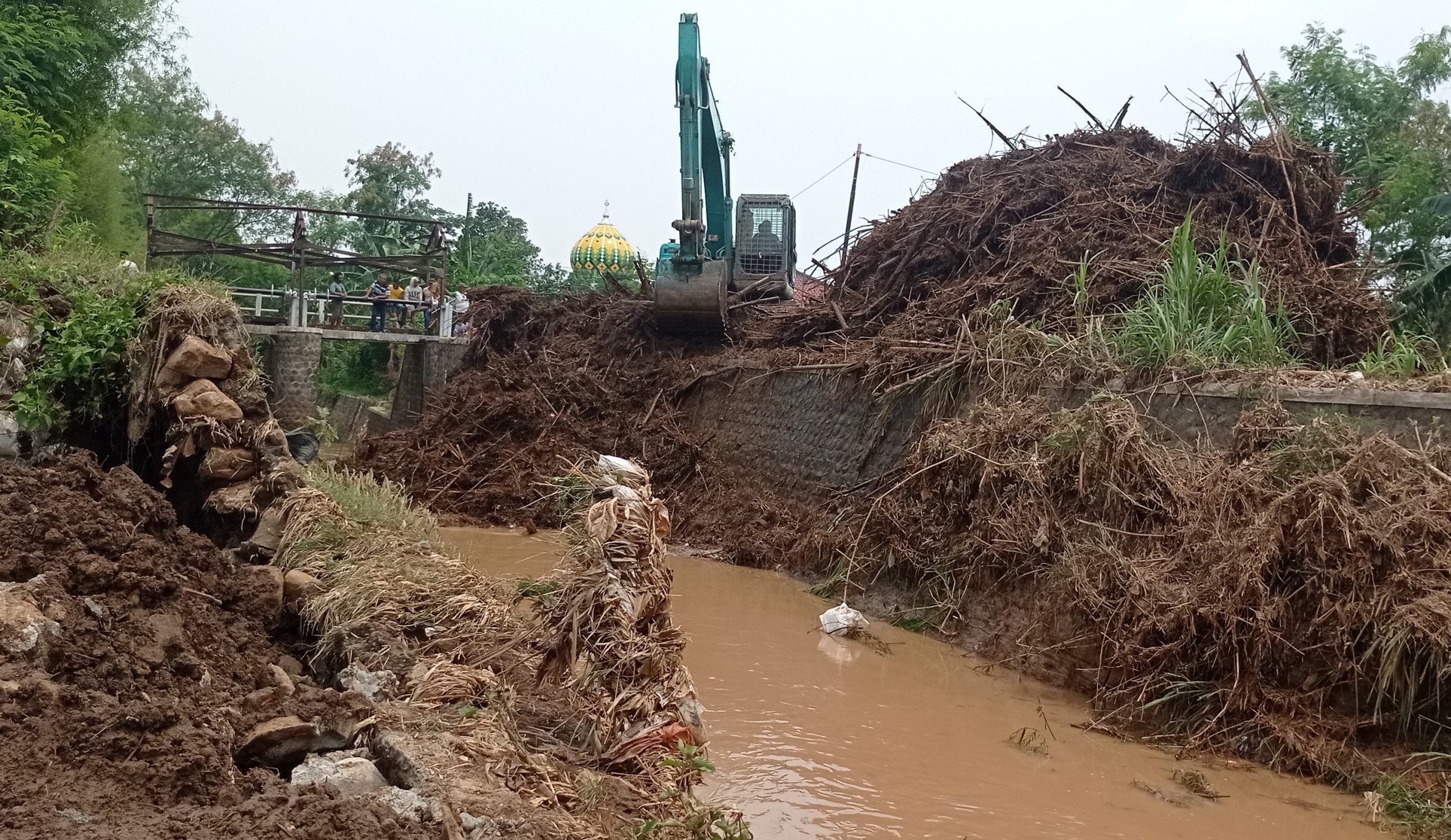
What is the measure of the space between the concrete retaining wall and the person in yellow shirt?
21.3 ft

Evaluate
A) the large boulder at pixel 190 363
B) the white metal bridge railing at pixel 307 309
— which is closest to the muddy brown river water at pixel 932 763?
the large boulder at pixel 190 363

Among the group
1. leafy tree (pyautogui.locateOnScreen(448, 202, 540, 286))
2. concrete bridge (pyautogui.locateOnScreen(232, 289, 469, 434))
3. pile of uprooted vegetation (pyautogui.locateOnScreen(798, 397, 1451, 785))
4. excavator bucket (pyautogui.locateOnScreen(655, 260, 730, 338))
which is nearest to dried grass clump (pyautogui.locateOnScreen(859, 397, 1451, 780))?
pile of uprooted vegetation (pyautogui.locateOnScreen(798, 397, 1451, 785))

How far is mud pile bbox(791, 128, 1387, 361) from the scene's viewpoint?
30.1ft

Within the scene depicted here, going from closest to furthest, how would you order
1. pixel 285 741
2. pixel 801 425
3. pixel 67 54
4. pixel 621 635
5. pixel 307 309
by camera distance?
pixel 285 741
pixel 621 635
pixel 801 425
pixel 67 54
pixel 307 309

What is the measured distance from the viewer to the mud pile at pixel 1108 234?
30.1 ft

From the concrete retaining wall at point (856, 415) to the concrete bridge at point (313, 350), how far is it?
16.2 feet

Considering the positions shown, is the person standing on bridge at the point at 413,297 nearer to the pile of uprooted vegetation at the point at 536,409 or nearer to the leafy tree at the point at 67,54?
the pile of uprooted vegetation at the point at 536,409

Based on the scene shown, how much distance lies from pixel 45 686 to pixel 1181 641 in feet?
18.0

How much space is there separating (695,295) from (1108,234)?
5.33 m

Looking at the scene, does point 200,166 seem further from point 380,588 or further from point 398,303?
point 380,588

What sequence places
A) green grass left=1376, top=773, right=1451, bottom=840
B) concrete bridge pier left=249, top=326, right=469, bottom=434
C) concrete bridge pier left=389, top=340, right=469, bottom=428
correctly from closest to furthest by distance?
1. green grass left=1376, top=773, right=1451, bottom=840
2. concrete bridge pier left=249, top=326, right=469, bottom=434
3. concrete bridge pier left=389, top=340, right=469, bottom=428

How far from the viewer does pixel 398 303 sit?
659 inches

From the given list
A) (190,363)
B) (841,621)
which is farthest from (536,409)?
(190,363)

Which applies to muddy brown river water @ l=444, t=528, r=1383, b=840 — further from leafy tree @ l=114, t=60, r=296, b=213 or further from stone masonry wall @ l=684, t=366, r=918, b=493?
leafy tree @ l=114, t=60, r=296, b=213
